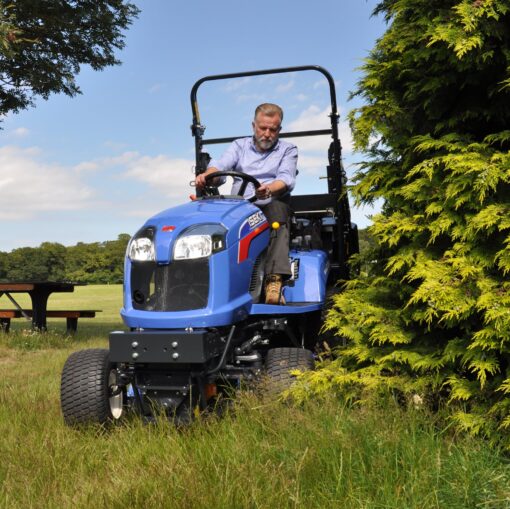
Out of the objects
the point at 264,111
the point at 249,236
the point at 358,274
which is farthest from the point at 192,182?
the point at 358,274

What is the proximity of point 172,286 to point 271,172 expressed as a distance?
58.0 inches

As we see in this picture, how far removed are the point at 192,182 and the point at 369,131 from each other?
68.4 inches

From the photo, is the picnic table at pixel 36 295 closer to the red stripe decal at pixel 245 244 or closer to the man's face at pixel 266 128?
the man's face at pixel 266 128

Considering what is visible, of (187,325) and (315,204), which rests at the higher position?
(315,204)

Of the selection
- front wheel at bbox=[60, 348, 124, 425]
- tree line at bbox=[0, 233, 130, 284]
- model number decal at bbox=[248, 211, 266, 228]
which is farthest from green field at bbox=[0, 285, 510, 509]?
tree line at bbox=[0, 233, 130, 284]

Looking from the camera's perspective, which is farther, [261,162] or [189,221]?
[261,162]

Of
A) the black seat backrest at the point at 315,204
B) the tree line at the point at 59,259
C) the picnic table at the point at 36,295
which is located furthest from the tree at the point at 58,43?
the tree line at the point at 59,259

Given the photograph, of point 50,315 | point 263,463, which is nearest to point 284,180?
point 263,463

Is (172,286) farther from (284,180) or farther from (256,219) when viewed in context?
(284,180)

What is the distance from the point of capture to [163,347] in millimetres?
3426

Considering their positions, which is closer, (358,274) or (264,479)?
(264,479)

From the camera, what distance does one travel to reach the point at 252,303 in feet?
13.3

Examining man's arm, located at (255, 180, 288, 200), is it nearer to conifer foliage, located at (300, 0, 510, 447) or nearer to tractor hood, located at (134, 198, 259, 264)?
tractor hood, located at (134, 198, 259, 264)

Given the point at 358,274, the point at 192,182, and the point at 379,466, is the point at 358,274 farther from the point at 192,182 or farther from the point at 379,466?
the point at 379,466
